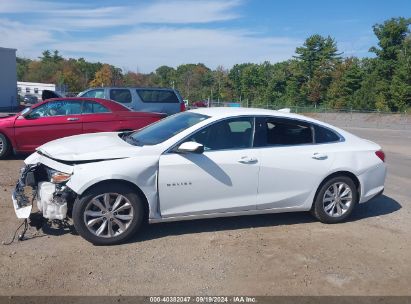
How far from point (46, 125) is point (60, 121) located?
0.29 m

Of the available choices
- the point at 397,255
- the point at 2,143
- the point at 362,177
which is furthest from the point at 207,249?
the point at 2,143

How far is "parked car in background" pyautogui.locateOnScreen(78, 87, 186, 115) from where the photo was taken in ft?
44.7

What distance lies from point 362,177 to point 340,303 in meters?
2.54

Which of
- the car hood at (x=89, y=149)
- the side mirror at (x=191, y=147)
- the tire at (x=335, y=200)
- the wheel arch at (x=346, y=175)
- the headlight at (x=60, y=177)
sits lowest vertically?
the tire at (x=335, y=200)

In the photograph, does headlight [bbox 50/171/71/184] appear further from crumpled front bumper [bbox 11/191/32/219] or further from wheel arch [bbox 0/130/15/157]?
wheel arch [bbox 0/130/15/157]

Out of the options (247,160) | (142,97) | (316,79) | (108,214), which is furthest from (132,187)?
(316,79)

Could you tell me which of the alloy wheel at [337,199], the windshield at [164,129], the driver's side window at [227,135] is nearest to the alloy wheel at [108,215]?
the windshield at [164,129]

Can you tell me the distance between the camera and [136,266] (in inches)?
170

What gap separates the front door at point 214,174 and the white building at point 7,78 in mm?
40252

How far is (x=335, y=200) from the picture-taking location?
585 cm

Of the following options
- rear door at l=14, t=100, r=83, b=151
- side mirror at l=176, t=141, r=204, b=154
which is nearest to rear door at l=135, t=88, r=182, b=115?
rear door at l=14, t=100, r=83, b=151

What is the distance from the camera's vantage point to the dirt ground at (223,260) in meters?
3.95

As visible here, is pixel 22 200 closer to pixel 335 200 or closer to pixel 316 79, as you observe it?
pixel 335 200

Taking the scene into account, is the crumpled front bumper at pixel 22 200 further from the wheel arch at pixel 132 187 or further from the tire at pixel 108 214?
the wheel arch at pixel 132 187
